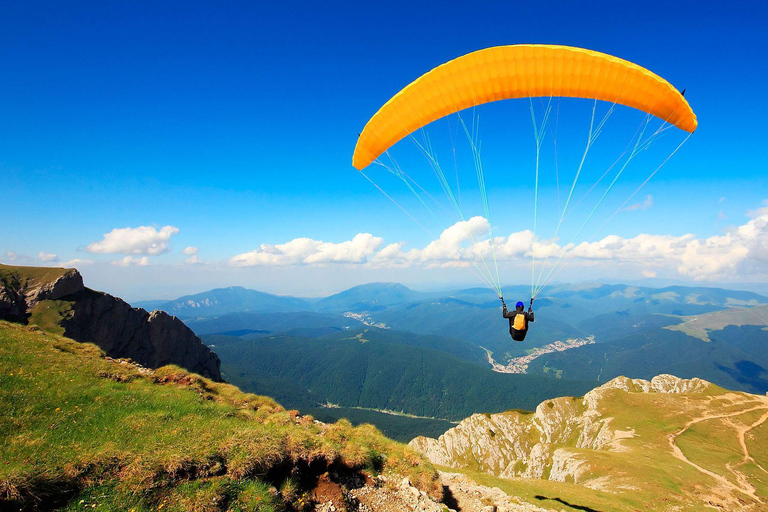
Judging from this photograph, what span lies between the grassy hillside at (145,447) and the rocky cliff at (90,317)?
57.6 meters

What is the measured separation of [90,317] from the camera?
5944 cm

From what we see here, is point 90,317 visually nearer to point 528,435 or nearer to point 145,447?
point 145,447

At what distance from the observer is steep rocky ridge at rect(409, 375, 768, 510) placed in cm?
3309

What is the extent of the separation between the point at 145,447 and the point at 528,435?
87119 mm

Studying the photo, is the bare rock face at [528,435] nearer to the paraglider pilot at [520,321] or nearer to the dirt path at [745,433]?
the dirt path at [745,433]

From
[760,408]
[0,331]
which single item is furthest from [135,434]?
[760,408]

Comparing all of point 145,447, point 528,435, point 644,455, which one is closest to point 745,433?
point 644,455

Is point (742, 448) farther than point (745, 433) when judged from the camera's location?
No

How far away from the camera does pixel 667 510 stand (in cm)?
2403

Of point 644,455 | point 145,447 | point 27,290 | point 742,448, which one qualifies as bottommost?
point 742,448

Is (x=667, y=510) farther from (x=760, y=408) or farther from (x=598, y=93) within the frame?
(x=760, y=408)

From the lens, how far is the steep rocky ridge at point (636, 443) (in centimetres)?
3309

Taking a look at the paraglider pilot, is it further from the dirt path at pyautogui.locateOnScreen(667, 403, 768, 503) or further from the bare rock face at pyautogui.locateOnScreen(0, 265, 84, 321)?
the bare rock face at pyautogui.locateOnScreen(0, 265, 84, 321)

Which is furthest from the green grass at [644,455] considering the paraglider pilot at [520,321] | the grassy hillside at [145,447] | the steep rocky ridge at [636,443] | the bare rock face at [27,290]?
A: the bare rock face at [27,290]
